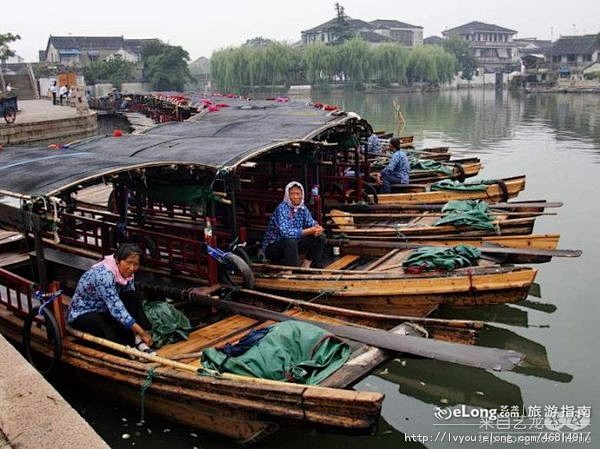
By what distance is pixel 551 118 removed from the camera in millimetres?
35438

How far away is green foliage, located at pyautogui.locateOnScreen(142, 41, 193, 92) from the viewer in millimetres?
42812

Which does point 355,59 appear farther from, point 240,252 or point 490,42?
point 240,252

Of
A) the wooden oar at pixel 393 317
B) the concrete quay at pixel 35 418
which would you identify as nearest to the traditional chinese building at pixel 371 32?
the wooden oar at pixel 393 317

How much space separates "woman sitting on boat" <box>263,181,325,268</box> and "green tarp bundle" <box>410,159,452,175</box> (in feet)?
20.8

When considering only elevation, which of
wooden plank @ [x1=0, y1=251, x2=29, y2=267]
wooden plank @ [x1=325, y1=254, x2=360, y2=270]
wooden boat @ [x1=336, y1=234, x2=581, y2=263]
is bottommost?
wooden plank @ [x1=325, y1=254, x2=360, y2=270]

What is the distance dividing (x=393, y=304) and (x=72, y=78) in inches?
1176

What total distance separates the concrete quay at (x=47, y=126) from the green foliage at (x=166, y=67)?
14.2m

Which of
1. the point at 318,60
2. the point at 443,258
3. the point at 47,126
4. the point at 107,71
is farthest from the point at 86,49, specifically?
the point at 443,258

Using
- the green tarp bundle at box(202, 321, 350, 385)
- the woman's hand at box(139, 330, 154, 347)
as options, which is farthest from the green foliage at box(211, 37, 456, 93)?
the green tarp bundle at box(202, 321, 350, 385)

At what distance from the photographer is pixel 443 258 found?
6605 millimetres

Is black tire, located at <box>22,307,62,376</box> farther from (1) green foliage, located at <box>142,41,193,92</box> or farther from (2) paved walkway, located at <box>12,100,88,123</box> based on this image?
(1) green foliage, located at <box>142,41,193,92</box>

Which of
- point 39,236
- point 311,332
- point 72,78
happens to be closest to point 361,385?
point 311,332

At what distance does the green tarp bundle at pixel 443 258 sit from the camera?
21.5ft

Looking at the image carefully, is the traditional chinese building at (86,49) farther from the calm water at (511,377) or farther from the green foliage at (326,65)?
the calm water at (511,377)
